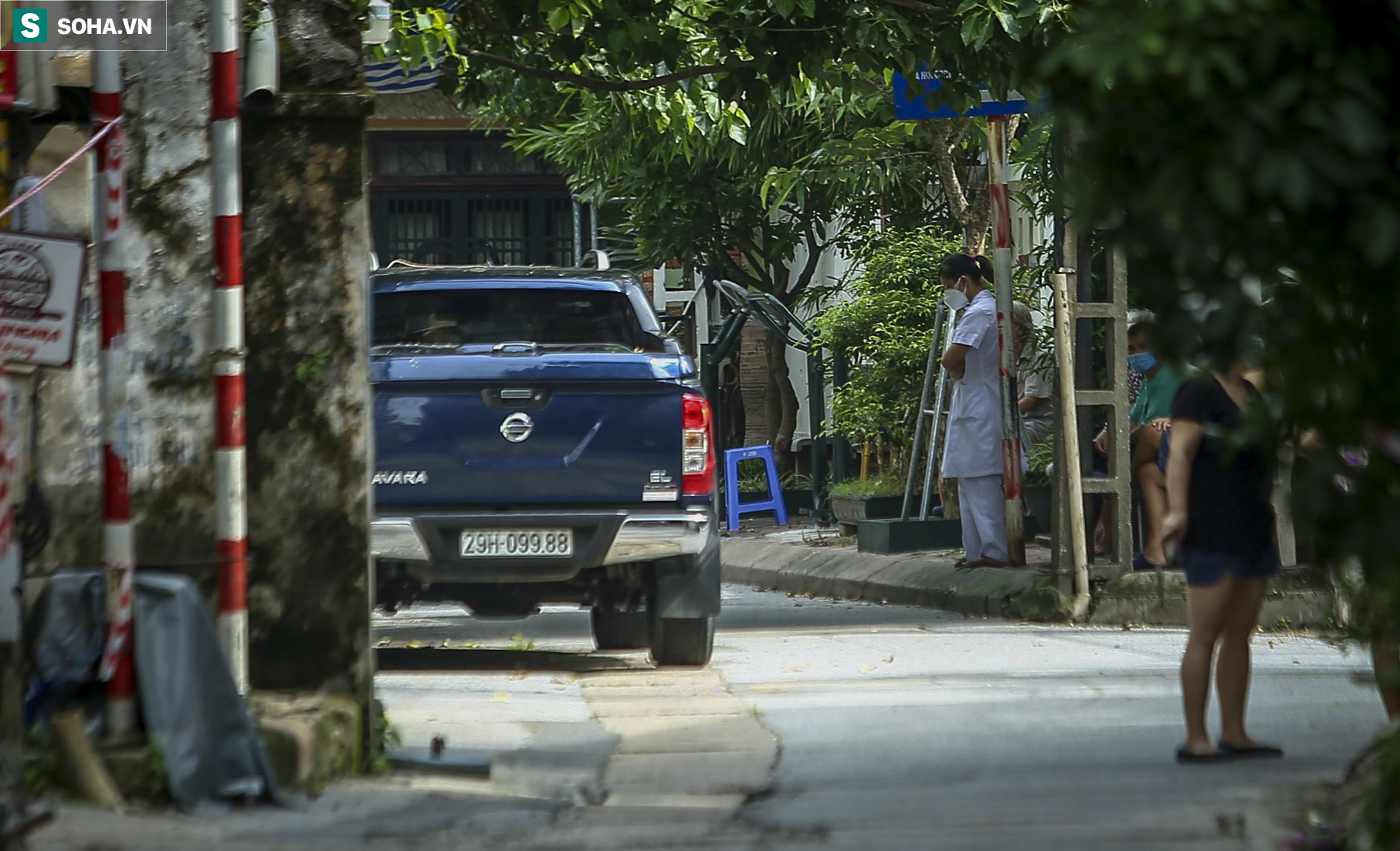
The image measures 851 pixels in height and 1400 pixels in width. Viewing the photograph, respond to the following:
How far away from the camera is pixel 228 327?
258 inches

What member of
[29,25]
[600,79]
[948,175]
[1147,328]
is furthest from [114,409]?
[948,175]

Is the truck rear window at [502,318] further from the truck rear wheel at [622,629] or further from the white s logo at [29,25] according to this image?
the white s logo at [29,25]

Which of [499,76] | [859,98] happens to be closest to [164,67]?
[499,76]

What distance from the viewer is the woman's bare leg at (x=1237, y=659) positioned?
6789 millimetres

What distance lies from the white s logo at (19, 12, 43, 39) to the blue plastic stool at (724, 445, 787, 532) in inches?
569

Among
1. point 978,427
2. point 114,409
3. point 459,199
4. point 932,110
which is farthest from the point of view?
Answer: point 459,199

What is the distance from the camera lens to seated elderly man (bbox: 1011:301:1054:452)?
46.6ft

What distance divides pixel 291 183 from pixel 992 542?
25.3ft

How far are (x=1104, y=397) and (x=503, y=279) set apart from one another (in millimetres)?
3674

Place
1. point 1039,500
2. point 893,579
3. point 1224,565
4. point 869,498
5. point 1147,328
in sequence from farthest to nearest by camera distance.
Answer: point 869,498
point 1039,500
point 893,579
point 1224,565
point 1147,328

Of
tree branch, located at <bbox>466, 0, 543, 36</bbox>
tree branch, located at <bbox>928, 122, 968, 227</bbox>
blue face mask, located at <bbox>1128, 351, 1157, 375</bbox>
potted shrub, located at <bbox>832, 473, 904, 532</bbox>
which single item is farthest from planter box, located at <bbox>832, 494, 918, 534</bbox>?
tree branch, located at <bbox>466, 0, 543, 36</bbox>

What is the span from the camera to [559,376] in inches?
382

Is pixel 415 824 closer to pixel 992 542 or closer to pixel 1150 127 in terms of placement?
pixel 1150 127

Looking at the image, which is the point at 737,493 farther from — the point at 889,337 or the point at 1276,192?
the point at 1276,192
